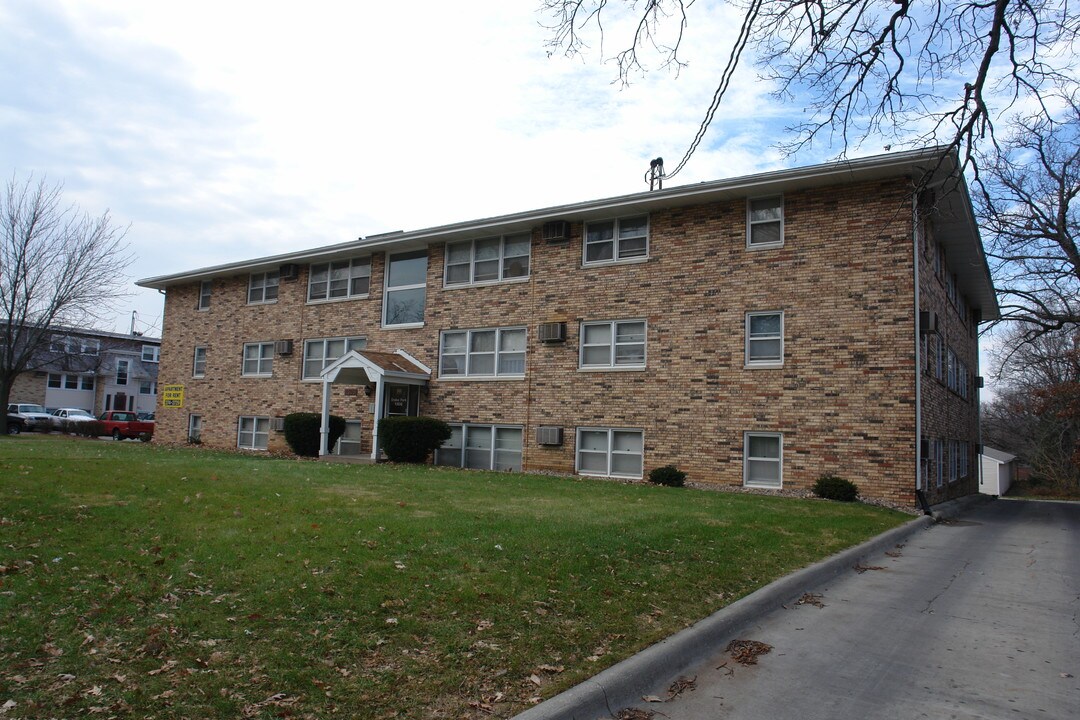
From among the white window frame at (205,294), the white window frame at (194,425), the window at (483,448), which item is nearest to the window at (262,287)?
the white window frame at (205,294)

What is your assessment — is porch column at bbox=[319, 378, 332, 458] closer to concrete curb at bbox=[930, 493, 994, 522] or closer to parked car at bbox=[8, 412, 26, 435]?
concrete curb at bbox=[930, 493, 994, 522]

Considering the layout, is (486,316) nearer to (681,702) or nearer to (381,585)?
(381,585)

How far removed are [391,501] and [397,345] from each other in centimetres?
1266

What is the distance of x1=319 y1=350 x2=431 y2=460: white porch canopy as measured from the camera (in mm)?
19625

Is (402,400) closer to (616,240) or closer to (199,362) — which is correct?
(616,240)

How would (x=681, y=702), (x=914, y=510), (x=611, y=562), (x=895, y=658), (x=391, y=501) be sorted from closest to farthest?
(x=681, y=702) → (x=895, y=658) → (x=611, y=562) → (x=391, y=501) → (x=914, y=510)

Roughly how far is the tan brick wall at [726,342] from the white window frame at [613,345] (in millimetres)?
143

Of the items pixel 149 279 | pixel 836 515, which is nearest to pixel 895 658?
pixel 836 515

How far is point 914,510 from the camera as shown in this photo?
14.2m

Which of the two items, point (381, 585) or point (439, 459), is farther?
point (439, 459)

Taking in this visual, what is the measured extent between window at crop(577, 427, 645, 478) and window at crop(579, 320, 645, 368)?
1597 mm

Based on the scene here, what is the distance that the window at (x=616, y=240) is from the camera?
1800 centimetres

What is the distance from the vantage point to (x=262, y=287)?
1016 inches

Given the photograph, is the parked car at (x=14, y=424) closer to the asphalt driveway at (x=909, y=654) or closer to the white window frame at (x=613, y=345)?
the white window frame at (x=613, y=345)
